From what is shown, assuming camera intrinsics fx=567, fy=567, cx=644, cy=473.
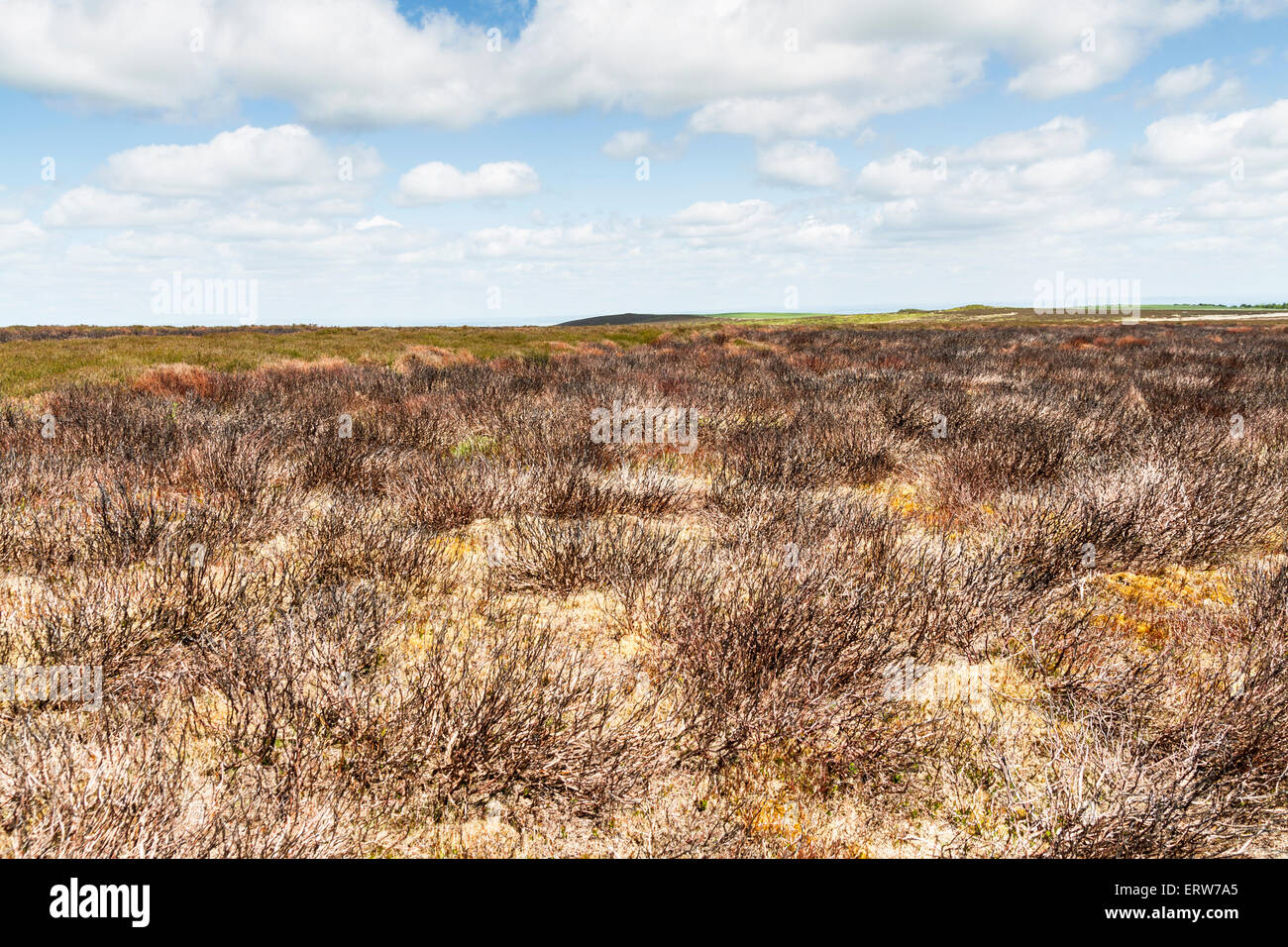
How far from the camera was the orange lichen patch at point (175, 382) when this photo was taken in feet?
33.9

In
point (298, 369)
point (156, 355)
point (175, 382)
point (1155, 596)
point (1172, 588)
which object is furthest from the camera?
point (156, 355)

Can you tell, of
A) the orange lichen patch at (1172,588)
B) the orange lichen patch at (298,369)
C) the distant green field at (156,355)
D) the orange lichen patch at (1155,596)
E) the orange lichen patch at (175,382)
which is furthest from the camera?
the orange lichen patch at (298,369)

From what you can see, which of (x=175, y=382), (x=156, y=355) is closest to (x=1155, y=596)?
(x=175, y=382)

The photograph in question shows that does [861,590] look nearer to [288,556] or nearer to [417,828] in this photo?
[417,828]

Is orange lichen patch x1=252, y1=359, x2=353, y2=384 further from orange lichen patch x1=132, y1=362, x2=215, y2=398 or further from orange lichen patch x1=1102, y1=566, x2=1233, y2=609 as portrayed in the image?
orange lichen patch x1=1102, y1=566, x2=1233, y2=609

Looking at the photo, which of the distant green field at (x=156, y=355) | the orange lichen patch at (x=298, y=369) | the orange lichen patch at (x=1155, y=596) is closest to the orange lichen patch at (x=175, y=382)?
the distant green field at (x=156, y=355)

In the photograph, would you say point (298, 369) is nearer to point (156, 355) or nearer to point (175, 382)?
point (175, 382)

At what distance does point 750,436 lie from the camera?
6.35 meters

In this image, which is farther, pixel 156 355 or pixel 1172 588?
pixel 156 355

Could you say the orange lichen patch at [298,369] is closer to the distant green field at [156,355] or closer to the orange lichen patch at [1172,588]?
the distant green field at [156,355]

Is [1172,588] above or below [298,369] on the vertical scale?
below

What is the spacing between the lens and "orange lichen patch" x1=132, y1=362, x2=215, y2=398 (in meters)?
10.3

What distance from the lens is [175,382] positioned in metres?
11.5
